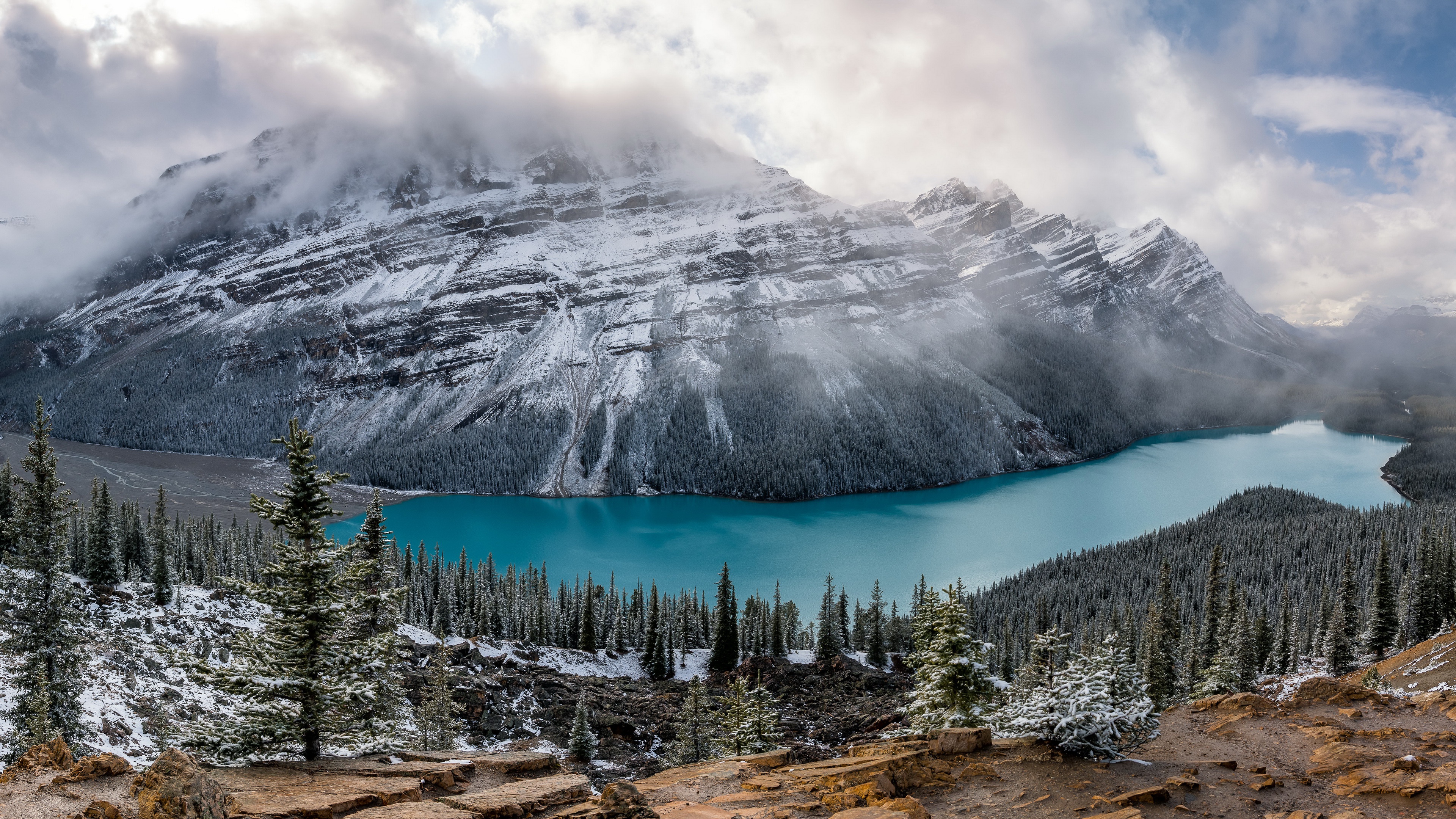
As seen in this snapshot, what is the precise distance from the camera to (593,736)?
1527 inches

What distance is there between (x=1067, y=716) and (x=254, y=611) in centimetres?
5017

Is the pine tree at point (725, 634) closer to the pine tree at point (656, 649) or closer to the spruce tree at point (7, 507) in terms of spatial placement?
the pine tree at point (656, 649)

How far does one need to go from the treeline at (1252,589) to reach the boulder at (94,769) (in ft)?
142

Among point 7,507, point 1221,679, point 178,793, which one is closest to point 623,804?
point 178,793

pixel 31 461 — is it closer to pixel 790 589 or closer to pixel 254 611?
pixel 254 611

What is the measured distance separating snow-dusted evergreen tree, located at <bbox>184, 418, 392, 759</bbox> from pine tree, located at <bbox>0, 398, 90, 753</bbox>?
49.4ft

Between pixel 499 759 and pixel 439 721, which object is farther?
pixel 439 721

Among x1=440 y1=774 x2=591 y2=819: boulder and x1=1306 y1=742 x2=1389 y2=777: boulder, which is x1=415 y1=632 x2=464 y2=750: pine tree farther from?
x1=1306 y1=742 x2=1389 y2=777: boulder

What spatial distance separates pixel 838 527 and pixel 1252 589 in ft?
227

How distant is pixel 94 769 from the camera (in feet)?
39.5

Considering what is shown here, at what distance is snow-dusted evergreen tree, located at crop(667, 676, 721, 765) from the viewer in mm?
35844

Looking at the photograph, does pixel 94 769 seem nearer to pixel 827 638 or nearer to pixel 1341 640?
pixel 827 638

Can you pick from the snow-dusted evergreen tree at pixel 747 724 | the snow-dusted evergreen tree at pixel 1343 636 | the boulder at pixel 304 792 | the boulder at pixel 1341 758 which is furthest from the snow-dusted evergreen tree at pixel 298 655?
the snow-dusted evergreen tree at pixel 1343 636

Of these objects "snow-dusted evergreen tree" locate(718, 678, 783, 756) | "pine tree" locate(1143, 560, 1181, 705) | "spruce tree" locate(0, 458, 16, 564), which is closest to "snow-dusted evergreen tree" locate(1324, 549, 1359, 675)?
"pine tree" locate(1143, 560, 1181, 705)
